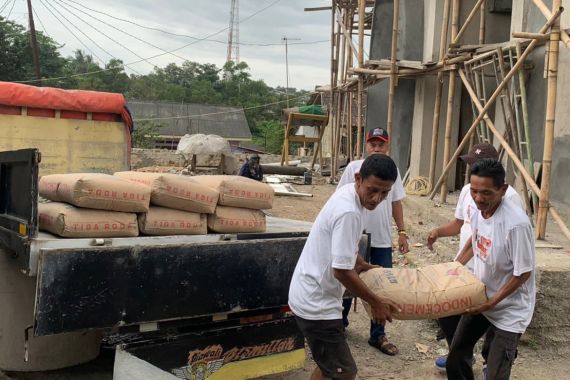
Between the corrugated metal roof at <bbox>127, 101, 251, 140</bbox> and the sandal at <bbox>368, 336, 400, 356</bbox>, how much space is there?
3688 cm

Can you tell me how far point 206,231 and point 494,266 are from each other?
1.62 meters

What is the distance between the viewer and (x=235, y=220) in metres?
3.41

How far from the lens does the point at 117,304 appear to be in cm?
272

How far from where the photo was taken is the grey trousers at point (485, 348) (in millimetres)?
2842

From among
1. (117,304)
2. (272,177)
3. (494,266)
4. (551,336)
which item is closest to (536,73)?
(551,336)

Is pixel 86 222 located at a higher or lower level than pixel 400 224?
higher

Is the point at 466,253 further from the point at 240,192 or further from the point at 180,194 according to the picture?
the point at 180,194

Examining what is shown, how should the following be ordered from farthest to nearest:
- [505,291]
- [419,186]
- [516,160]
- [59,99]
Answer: [419,186], [516,160], [59,99], [505,291]

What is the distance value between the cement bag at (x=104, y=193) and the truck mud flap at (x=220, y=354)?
750mm

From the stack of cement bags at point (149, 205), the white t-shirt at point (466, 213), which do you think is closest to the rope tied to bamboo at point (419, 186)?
the white t-shirt at point (466, 213)

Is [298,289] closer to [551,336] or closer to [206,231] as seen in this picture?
[206,231]

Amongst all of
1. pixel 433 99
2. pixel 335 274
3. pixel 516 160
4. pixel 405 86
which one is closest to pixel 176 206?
pixel 335 274

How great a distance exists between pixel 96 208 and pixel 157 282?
0.57 m

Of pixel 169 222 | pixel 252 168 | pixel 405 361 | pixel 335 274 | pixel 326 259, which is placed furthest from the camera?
pixel 252 168
